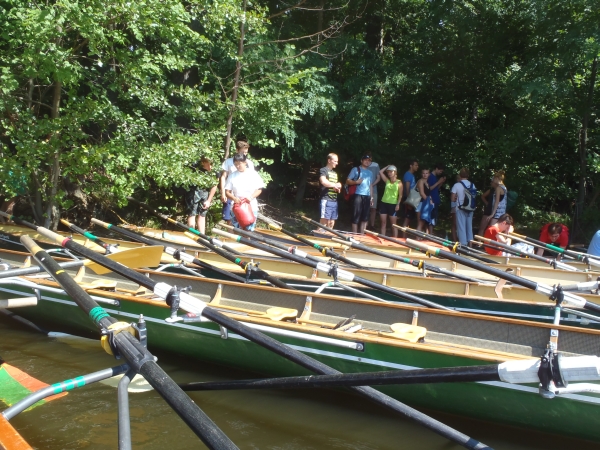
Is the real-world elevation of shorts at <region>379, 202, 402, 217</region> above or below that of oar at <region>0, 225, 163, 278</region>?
above

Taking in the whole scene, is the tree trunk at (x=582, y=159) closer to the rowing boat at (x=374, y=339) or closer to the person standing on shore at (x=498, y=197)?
the person standing on shore at (x=498, y=197)

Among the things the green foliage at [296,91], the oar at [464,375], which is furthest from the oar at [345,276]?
the green foliage at [296,91]

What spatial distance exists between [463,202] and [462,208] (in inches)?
4.8

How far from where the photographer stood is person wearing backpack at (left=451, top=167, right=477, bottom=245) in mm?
12055

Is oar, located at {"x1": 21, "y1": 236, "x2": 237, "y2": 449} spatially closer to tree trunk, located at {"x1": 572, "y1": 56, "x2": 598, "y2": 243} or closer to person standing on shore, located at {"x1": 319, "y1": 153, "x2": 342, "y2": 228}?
person standing on shore, located at {"x1": 319, "y1": 153, "x2": 342, "y2": 228}

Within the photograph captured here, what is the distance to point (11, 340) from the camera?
6.72 metres

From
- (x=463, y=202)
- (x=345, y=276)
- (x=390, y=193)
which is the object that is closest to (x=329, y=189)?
(x=390, y=193)

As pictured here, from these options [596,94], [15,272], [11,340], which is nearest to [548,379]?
[15,272]

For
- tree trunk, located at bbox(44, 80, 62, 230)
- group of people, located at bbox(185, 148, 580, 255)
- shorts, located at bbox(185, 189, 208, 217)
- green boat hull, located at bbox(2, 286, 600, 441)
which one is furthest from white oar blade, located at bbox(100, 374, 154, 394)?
shorts, located at bbox(185, 189, 208, 217)

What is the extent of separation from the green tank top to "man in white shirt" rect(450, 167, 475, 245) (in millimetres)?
1166

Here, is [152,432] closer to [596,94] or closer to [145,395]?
[145,395]

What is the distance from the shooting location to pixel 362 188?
Answer: 38.1 ft

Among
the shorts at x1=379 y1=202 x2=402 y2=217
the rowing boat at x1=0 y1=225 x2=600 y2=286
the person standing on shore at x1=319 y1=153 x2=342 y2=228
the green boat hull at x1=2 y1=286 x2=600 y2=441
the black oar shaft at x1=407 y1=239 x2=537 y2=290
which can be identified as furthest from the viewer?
the shorts at x1=379 y1=202 x2=402 y2=217

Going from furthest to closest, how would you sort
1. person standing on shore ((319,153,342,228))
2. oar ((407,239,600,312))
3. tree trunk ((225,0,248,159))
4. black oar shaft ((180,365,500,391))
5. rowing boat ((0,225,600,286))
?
person standing on shore ((319,153,342,228)) → tree trunk ((225,0,248,159)) → rowing boat ((0,225,600,286)) → oar ((407,239,600,312)) → black oar shaft ((180,365,500,391))
